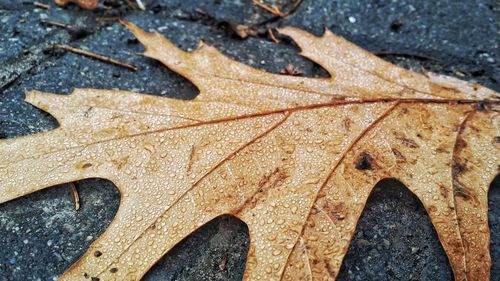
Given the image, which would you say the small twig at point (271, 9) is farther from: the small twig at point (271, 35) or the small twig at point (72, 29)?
the small twig at point (72, 29)

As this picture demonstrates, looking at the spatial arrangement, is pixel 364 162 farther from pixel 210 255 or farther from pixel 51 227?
pixel 51 227

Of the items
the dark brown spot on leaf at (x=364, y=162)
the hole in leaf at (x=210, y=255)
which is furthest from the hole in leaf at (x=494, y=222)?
the hole in leaf at (x=210, y=255)

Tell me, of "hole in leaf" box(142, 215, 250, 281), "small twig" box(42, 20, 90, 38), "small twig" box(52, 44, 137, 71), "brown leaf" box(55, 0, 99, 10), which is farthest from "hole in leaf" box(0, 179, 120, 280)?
"brown leaf" box(55, 0, 99, 10)

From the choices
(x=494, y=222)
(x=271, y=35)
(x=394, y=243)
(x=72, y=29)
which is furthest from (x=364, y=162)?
(x=72, y=29)

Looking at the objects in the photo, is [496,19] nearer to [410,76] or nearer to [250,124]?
[410,76]

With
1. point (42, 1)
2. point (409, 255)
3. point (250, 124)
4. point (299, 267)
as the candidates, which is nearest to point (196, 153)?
point (250, 124)
